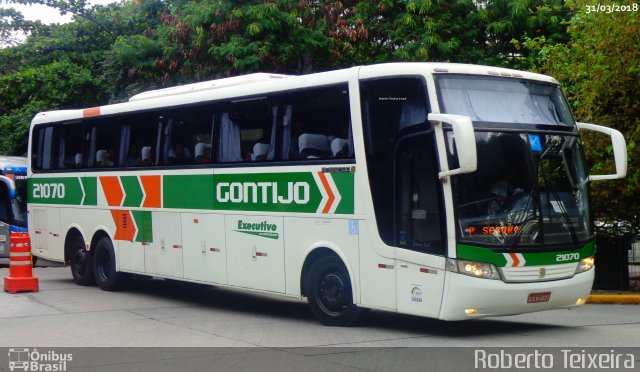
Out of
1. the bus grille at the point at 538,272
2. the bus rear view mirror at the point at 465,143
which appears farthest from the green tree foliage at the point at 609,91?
the bus rear view mirror at the point at 465,143

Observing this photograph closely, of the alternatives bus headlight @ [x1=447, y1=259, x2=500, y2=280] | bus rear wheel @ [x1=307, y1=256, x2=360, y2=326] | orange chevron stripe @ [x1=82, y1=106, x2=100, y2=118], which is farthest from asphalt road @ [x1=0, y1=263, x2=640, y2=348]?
orange chevron stripe @ [x1=82, y1=106, x2=100, y2=118]

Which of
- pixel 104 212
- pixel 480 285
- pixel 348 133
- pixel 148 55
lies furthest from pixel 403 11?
pixel 480 285

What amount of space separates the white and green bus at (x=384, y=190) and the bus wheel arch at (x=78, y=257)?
123 inches

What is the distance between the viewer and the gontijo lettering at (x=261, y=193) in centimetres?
1325

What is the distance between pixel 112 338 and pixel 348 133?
4.12 m

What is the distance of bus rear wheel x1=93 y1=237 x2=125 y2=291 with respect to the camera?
18000 millimetres

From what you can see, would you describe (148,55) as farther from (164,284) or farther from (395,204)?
(395,204)

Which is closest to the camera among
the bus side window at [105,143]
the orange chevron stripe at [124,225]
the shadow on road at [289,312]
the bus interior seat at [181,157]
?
the shadow on road at [289,312]

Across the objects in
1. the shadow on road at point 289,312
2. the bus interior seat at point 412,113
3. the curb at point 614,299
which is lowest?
the curb at point 614,299

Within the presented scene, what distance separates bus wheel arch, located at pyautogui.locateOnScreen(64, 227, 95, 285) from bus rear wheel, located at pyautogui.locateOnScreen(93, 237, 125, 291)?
0.27m

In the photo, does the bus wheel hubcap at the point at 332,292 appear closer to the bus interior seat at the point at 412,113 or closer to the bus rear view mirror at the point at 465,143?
the bus interior seat at the point at 412,113

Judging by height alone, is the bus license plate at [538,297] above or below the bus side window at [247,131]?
below

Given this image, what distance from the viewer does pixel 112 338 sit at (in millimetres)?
11891

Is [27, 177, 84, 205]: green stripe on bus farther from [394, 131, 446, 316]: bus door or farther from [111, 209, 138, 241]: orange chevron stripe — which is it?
[394, 131, 446, 316]: bus door
